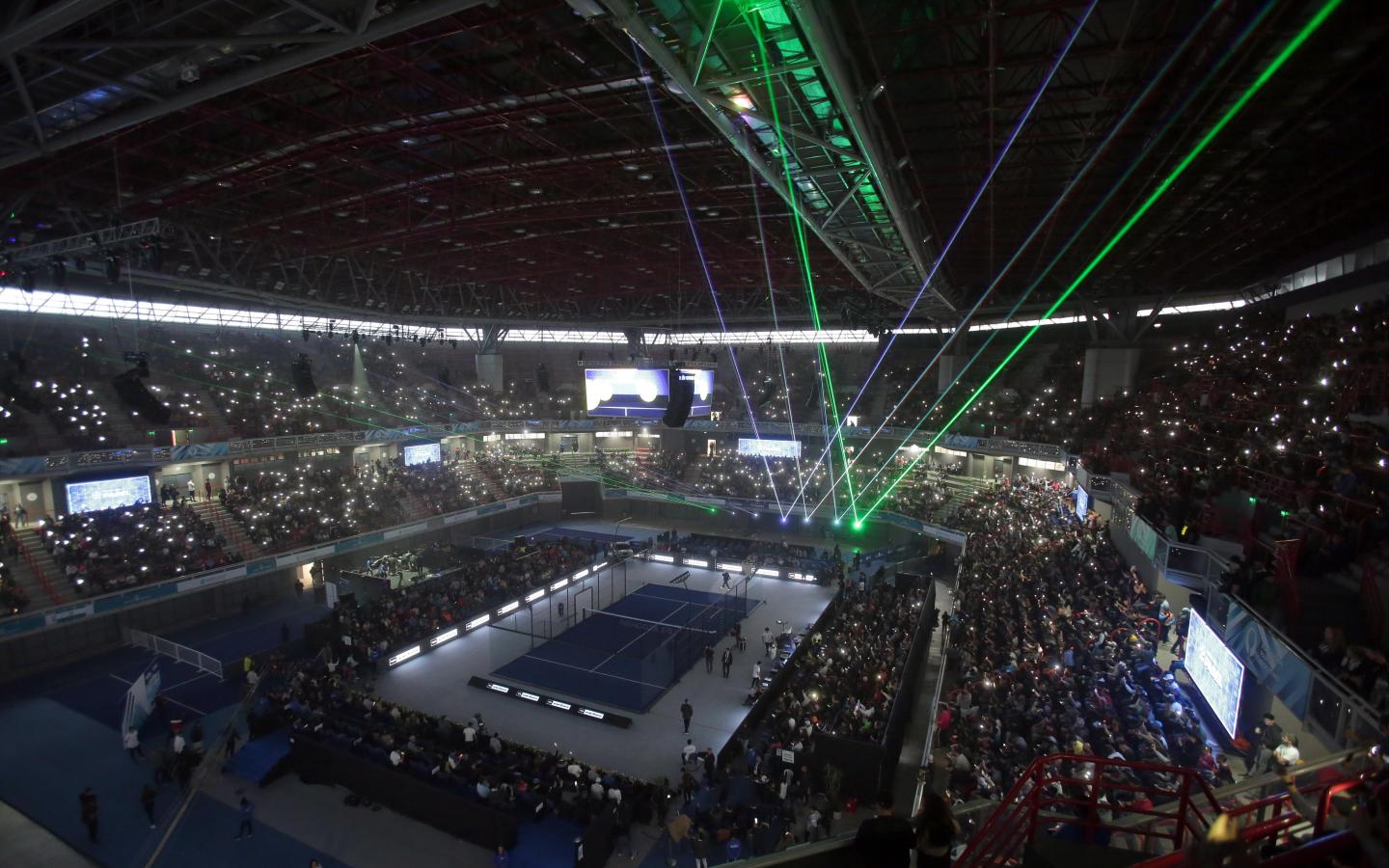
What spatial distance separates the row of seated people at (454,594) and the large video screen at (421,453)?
8.78 metres

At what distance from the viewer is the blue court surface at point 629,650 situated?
16.9 meters

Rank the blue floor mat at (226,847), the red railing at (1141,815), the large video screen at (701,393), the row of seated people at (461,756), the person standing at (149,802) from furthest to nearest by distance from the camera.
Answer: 1. the large video screen at (701,393)
2. the row of seated people at (461,756)
3. the person standing at (149,802)
4. the blue floor mat at (226,847)
5. the red railing at (1141,815)

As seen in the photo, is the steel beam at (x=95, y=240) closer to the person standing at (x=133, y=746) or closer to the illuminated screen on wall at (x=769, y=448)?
the person standing at (x=133, y=746)

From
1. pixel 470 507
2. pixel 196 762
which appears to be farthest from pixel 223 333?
pixel 196 762

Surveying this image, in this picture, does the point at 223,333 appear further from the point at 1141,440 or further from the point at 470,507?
the point at 1141,440

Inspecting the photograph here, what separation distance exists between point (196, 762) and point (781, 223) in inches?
738

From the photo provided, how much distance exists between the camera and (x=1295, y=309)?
62.8ft

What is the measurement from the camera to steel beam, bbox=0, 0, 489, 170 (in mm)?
6605

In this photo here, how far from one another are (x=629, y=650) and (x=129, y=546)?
15836mm

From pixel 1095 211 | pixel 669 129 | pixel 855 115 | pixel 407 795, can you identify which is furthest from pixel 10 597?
pixel 1095 211

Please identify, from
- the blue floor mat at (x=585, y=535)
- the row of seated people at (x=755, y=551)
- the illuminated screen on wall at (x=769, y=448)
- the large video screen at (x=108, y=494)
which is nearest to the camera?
the large video screen at (x=108, y=494)

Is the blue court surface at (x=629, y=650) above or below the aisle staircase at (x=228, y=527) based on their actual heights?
below

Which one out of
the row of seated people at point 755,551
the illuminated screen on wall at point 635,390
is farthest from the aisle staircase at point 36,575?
the row of seated people at point 755,551

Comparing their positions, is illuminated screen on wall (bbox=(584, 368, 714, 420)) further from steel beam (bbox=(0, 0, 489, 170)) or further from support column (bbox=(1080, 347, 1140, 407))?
steel beam (bbox=(0, 0, 489, 170))
